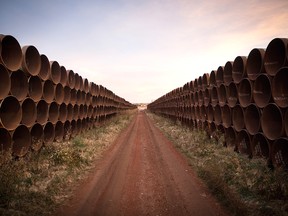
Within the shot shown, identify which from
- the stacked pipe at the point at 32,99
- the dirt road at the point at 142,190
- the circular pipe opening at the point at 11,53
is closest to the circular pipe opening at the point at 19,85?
the stacked pipe at the point at 32,99

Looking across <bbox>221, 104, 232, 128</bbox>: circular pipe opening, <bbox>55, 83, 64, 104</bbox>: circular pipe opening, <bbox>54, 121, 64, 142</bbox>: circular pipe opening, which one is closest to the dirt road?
<bbox>221, 104, 232, 128</bbox>: circular pipe opening

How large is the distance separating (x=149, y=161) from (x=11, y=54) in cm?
585

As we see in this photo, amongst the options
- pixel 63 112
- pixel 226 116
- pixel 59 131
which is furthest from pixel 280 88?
pixel 63 112

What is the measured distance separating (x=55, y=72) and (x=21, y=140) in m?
4.23

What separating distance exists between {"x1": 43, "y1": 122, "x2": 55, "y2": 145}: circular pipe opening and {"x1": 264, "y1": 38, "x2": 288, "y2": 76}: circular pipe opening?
815 cm

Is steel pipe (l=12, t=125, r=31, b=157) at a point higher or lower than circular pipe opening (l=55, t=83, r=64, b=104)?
lower

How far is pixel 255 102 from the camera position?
29.7ft

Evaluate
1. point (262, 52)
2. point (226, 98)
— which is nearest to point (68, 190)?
point (262, 52)

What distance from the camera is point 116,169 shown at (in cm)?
955

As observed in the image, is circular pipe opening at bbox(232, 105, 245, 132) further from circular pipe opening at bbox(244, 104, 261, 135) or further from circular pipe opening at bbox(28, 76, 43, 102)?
circular pipe opening at bbox(28, 76, 43, 102)

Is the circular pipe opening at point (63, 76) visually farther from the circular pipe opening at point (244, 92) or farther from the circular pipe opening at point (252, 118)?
the circular pipe opening at point (252, 118)

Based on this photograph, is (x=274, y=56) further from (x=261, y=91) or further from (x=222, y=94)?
(x=222, y=94)

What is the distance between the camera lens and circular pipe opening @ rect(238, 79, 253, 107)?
9.96m

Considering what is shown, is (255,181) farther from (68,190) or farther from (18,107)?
(18,107)
